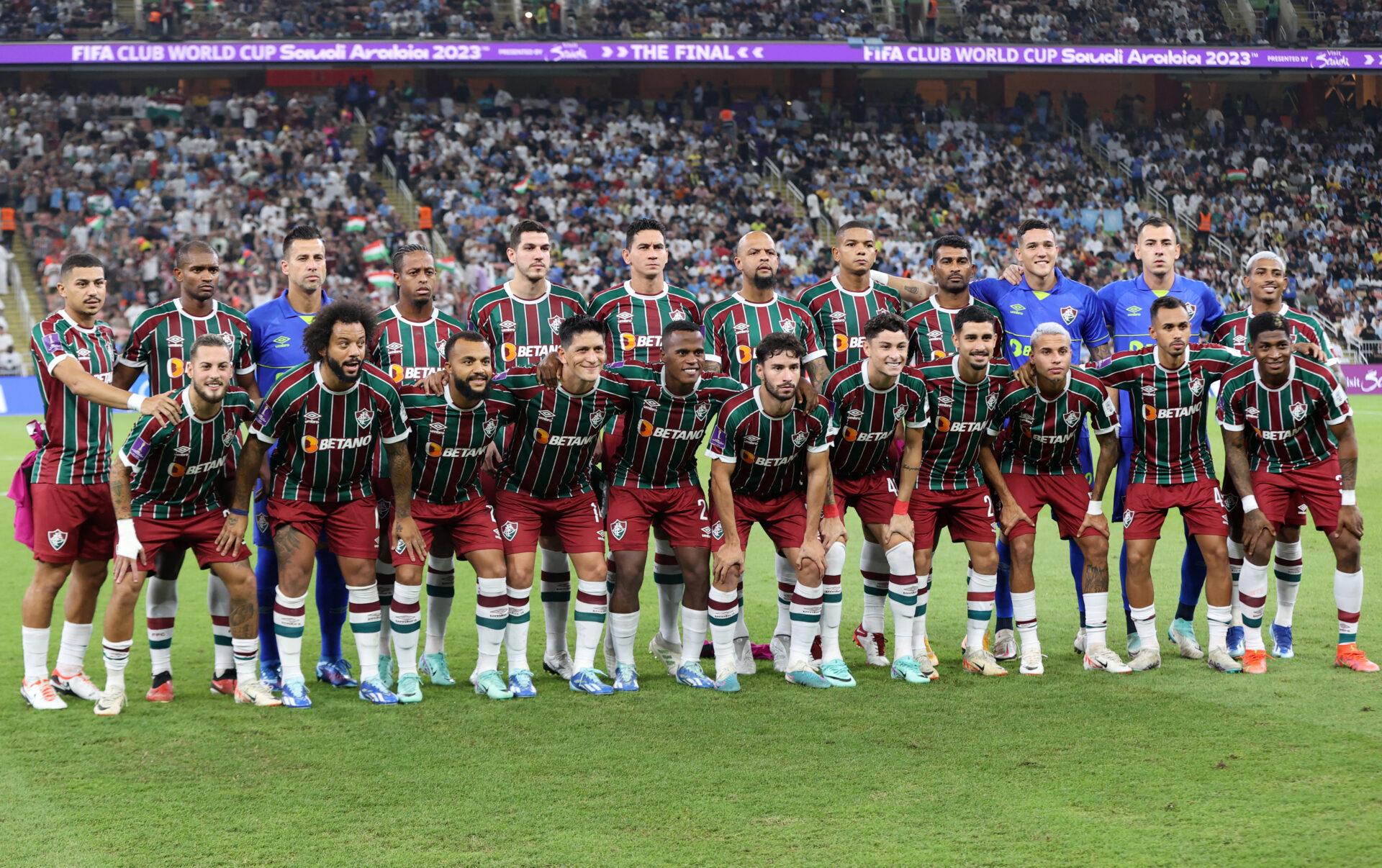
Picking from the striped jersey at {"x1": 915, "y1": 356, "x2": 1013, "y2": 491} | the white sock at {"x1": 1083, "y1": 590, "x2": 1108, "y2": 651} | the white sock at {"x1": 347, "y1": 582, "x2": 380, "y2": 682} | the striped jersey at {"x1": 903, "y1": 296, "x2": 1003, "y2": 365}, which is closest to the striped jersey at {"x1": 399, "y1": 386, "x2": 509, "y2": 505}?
the white sock at {"x1": 347, "y1": 582, "x2": 380, "y2": 682}

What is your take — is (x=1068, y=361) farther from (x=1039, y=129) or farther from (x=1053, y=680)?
(x=1039, y=129)

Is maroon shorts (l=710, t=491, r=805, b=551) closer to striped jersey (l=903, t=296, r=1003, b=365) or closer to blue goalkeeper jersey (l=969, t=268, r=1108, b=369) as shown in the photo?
striped jersey (l=903, t=296, r=1003, b=365)

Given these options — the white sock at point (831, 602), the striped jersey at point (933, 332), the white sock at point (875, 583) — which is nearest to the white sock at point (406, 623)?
the white sock at point (831, 602)

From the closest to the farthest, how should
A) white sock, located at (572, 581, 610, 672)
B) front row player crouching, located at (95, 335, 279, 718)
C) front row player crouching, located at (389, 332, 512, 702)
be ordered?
front row player crouching, located at (95, 335, 279, 718) → front row player crouching, located at (389, 332, 512, 702) → white sock, located at (572, 581, 610, 672)

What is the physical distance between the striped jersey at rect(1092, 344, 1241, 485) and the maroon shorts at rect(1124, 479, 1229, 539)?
0.14 ft

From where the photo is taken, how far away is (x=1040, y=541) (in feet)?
38.7

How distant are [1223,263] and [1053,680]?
26.5m

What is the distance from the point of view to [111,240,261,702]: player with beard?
6.93 meters

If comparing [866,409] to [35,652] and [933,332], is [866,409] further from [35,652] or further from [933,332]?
[35,652]

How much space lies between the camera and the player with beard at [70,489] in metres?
6.69

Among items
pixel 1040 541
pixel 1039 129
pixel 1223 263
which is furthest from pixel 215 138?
pixel 1040 541

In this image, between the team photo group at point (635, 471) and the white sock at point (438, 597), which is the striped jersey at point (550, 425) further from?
the white sock at point (438, 597)

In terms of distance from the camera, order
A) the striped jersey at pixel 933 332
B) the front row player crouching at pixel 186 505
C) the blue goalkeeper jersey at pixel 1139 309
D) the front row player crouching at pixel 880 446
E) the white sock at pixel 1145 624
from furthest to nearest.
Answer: the blue goalkeeper jersey at pixel 1139 309 < the striped jersey at pixel 933 332 < the white sock at pixel 1145 624 < the front row player crouching at pixel 880 446 < the front row player crouching at pixel 186 505

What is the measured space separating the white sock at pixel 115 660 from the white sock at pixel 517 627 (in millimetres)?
1783
